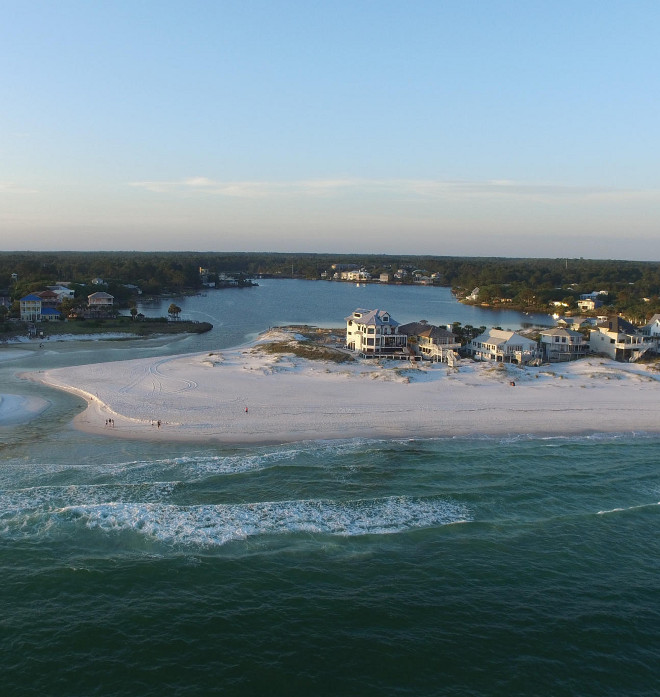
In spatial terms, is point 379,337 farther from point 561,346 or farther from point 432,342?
point 561,346

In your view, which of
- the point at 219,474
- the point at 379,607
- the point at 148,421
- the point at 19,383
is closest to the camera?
the point at 379,607

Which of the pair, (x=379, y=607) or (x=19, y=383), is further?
(x=19, y=383)

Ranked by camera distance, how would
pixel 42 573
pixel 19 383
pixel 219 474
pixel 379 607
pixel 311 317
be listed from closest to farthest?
pixel 379 607 < pixel 42 573 < pixel 219 474 < pixel 19 383 < pixel 311 317

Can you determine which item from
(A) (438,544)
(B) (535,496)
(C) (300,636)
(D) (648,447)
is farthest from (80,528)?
(D) (648,447)

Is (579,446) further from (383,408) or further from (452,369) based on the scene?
(452,369)

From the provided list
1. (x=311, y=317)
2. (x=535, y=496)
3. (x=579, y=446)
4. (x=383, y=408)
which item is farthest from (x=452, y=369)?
(x=311, y=317)

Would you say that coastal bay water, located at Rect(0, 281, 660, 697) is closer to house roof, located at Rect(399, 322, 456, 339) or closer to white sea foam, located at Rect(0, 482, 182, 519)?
white sea foam, located at Rect(0, 482, 182, 519)
